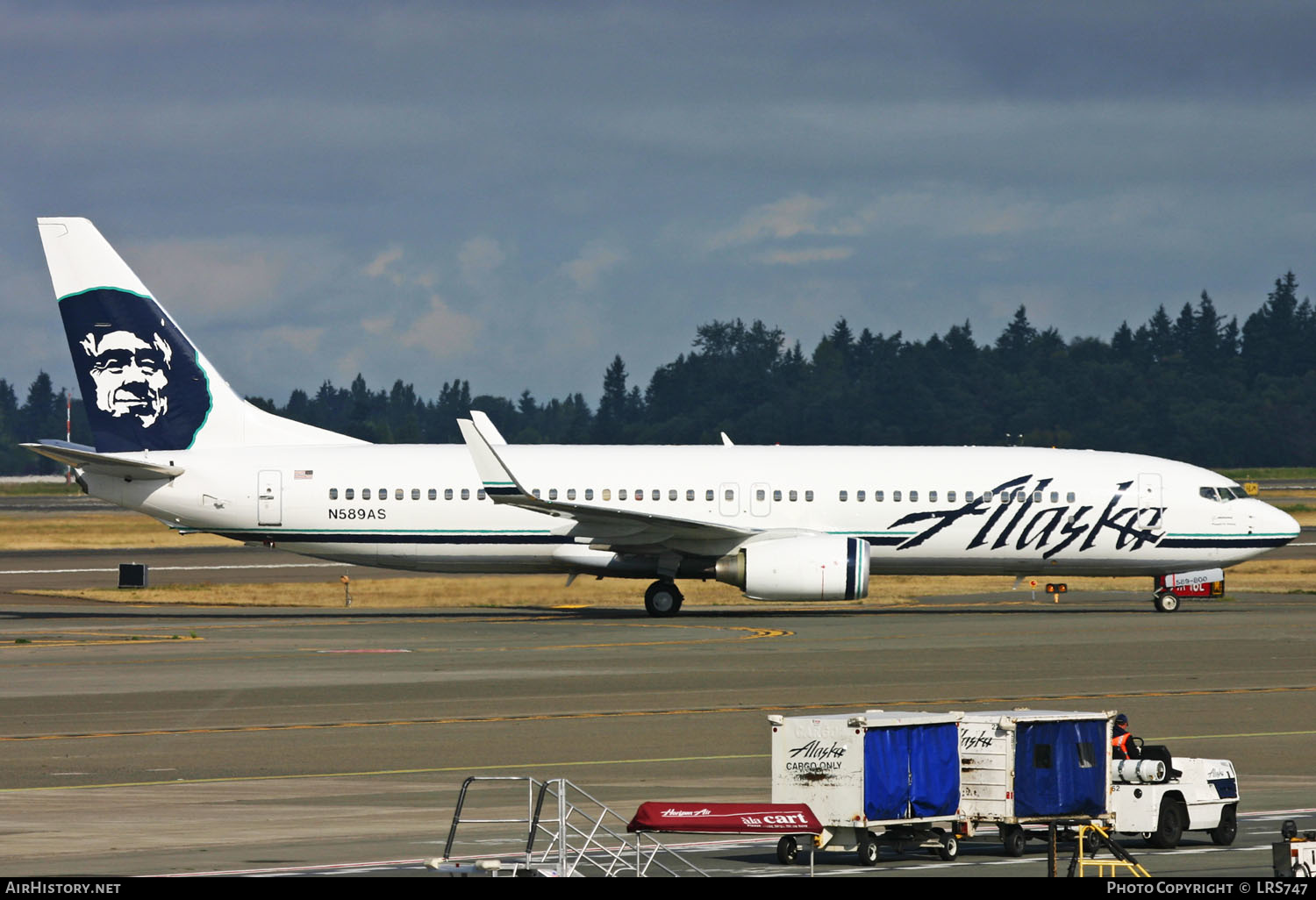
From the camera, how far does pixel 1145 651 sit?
1443 inches

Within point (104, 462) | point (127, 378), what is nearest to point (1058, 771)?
point (104, 462)

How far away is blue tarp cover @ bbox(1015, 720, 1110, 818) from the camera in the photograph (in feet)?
54.1

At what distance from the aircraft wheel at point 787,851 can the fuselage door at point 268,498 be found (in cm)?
3126

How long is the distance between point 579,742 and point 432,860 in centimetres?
994

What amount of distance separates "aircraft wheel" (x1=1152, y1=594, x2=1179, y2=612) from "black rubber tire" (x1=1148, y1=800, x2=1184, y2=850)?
3157cm

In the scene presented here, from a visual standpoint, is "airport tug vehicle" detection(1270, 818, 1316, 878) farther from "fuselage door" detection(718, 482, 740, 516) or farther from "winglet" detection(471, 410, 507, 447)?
"fuselage door" detection(718, 482, 740, 516)

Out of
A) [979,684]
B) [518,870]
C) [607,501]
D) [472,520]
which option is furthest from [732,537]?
[518,870]

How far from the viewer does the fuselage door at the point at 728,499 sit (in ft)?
151

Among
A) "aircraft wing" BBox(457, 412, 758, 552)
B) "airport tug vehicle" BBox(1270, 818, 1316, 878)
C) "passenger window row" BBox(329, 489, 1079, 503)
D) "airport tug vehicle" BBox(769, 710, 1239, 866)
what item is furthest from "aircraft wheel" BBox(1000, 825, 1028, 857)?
"passenger window row" BBox(329, 489, 1079, 503)

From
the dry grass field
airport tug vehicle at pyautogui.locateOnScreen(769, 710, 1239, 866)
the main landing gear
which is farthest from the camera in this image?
the dry grass field

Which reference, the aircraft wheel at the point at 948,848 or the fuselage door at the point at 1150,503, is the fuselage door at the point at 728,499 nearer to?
the fuselage door at the point at 1150,503

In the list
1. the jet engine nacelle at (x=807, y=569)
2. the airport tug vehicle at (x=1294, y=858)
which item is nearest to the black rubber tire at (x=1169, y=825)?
the airport tug vehicle at (x=1294, y=858)

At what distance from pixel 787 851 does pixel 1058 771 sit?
2684 mm

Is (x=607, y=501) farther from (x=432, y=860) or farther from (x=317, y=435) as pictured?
(x=432, y=860)
